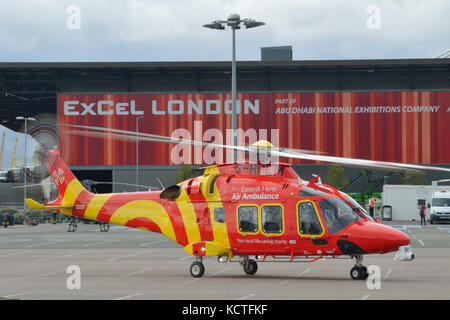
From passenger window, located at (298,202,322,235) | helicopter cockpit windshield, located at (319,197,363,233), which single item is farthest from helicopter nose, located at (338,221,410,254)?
passenger window, located at (298,202,322,235)

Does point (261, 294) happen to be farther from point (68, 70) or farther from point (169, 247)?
point (68, 70)

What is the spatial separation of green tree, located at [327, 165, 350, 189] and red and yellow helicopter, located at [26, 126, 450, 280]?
57.1 m

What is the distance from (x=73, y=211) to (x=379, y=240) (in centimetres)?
994

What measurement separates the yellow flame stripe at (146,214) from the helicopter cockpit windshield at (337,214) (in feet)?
16.0

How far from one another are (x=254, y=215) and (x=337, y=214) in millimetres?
2409

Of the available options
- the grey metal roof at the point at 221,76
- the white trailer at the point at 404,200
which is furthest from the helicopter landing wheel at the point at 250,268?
the grey metal roof at the point at 221,76

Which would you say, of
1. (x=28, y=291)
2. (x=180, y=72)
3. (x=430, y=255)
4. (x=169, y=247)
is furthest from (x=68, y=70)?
(x=28, y=291)

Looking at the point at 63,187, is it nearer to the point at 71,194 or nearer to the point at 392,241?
the point at 71,194

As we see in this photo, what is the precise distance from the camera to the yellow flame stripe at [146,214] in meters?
22.5

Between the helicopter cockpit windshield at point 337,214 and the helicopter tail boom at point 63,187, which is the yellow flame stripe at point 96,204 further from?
the helicopter cockpit windshield at point 337,214

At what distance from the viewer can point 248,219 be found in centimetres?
2109

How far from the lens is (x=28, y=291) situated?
715 inches

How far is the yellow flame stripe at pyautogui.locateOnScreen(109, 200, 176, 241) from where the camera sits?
22469mm

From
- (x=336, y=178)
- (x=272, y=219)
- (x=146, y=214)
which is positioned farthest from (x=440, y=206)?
(x=272, y=219)
